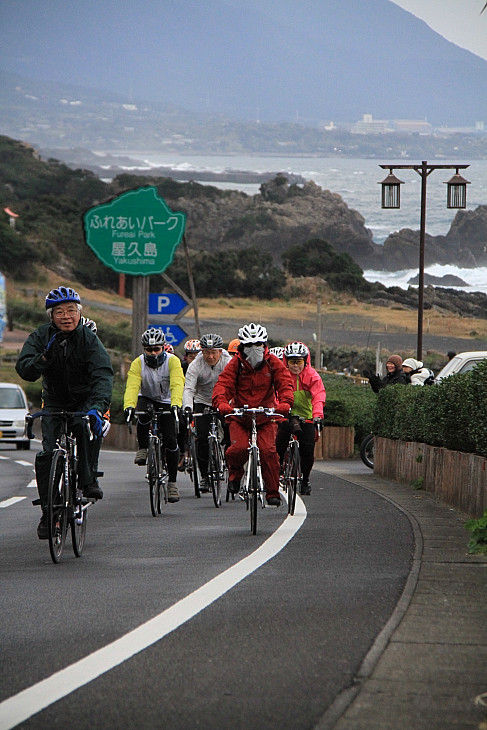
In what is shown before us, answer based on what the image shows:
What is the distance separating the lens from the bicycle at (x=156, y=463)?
41.3 ft

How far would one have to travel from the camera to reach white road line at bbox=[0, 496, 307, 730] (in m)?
4.58

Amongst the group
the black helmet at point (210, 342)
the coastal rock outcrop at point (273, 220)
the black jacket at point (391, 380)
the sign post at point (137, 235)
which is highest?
the coastal rock outcrop at point (273, 220)

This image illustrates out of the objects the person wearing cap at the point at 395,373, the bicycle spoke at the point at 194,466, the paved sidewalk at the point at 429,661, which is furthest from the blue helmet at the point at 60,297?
the person wearing cap at the point at 395,373

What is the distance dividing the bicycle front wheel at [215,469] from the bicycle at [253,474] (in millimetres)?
2703

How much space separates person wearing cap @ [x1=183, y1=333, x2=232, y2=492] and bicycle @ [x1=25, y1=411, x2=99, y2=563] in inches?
200

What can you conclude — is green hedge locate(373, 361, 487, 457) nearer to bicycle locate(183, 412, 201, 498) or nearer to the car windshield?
bicycle locate(183, 412, 201, 498)

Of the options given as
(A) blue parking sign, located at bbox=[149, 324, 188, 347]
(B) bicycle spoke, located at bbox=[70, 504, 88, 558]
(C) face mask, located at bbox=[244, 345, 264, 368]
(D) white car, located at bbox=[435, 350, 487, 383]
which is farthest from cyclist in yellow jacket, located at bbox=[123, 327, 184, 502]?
(A) blue parking sign, located at bbox=[149, 324, 188, 347]

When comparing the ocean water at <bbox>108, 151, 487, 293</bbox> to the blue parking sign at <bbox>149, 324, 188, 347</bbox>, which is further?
the ocean water at <bbox>108, 151, 487, 293</bbox>

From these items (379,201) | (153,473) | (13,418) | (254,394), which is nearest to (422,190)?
(13,418)

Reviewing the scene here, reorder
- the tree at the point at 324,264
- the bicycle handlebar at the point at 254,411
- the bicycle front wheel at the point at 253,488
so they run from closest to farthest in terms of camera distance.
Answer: the bicycle front wheel at the point at 253,488, the bicycle handlebar at the point at 254,411, the tree at the point at 324,264

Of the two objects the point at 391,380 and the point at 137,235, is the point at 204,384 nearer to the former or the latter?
the point at 391,380

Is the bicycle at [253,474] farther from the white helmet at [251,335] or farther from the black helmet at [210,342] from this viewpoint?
the black helmet at [210,342]

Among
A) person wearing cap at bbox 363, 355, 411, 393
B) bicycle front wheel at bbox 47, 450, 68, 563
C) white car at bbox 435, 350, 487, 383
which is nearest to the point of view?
bicycle front wheel at bbox 47, 450, 68, 563

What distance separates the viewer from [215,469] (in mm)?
13836
